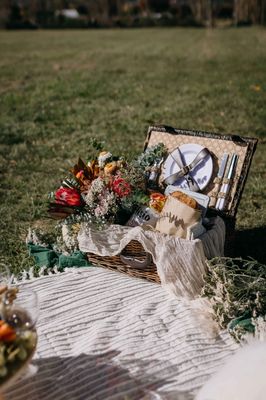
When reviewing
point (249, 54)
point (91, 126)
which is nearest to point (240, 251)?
point (91, 126)

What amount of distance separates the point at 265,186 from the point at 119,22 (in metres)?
28.6

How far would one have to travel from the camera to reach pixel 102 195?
137 inches

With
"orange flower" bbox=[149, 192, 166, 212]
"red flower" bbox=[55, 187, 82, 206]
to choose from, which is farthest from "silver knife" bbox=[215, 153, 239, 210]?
"red flower" bbox=[55, 187, 82, 206]

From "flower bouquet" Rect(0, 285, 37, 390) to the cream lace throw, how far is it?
1137 millimetres

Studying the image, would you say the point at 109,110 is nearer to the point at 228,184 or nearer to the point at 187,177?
the point at 187,177

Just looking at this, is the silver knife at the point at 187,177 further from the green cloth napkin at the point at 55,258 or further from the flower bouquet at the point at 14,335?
the flower bouquet at the point at 14,335

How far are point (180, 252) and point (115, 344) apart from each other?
2.39 feet

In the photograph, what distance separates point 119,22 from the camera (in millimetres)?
31641

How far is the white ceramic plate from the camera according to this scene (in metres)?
3.82

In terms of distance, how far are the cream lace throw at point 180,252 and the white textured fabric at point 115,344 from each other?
4.5 inches

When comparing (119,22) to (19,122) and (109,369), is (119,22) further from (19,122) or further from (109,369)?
(109,369)

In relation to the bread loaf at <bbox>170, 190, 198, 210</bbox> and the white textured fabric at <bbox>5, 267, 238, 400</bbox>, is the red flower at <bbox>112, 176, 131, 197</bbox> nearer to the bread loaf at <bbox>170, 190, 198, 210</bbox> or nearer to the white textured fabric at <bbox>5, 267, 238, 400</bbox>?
the bread loaf at <bbox>170, 190, 198, 210</bbox>

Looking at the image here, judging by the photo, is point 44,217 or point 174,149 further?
point 44,217

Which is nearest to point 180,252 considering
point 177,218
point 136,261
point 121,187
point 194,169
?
point 177,218
